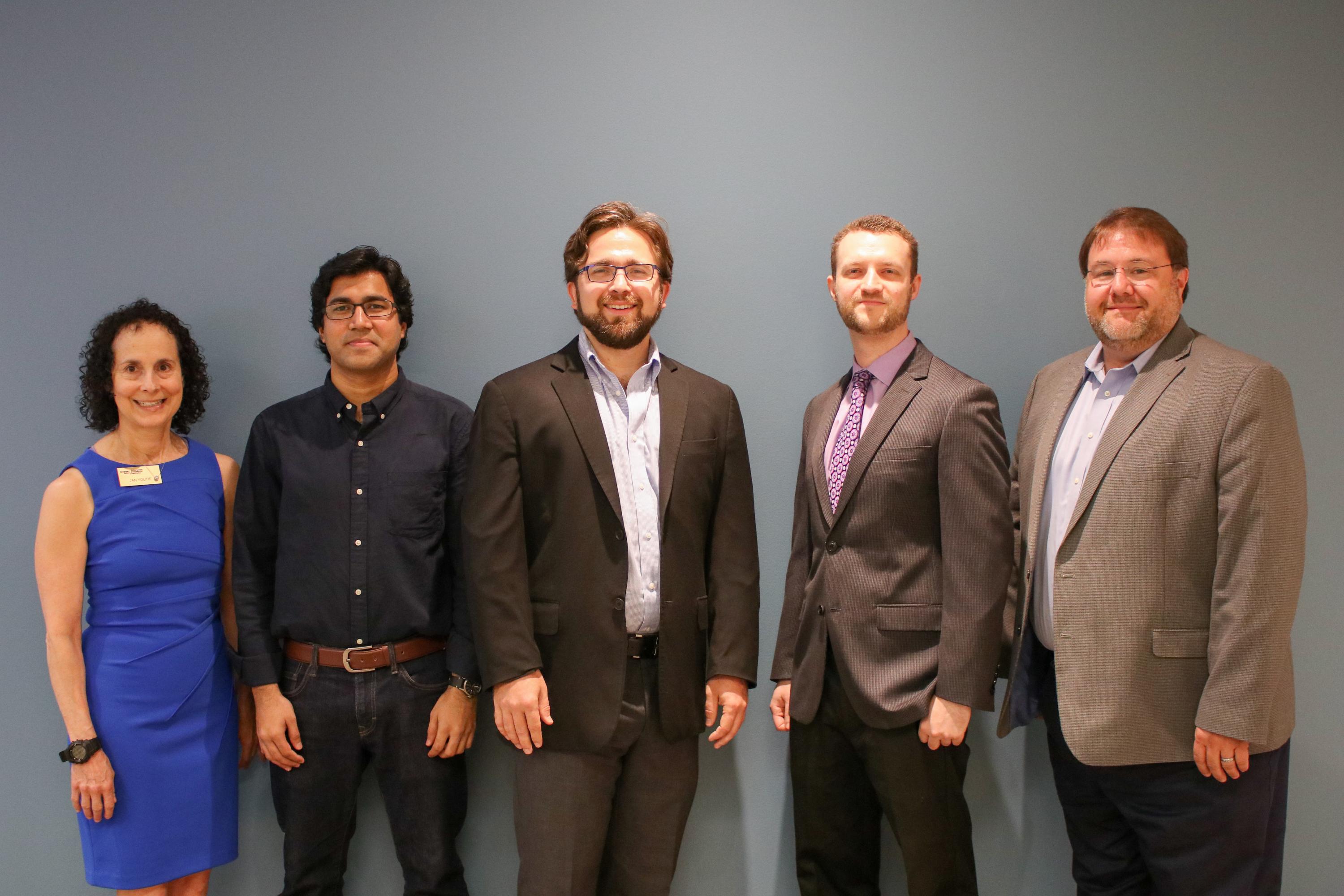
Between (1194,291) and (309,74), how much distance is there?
9.25 ft

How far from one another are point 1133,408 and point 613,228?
1367mm

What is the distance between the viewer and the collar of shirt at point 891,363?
88.0 inches

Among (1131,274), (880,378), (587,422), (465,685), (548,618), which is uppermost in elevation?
(1131,274)

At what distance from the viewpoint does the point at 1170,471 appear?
2.01 m

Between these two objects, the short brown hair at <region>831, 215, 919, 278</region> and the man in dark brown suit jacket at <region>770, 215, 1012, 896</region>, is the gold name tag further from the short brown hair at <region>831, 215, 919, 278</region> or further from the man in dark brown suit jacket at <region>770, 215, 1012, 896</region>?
the short brown hair at <region>831, 215, 919, 278</region>

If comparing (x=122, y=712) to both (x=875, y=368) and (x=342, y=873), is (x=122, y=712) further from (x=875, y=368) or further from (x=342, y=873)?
(x=875, y=368)

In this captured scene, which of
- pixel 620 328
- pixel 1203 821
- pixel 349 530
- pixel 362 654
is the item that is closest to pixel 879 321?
pixel 620 328

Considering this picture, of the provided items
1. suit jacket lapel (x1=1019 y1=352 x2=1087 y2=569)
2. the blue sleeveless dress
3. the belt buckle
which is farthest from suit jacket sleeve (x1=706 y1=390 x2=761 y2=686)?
the blue sleeveless dress

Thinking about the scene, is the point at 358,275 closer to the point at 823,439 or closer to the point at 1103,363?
the point at 823,439

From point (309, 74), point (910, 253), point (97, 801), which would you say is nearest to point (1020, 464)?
point (910, 253)

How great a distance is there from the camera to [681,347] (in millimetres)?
2668

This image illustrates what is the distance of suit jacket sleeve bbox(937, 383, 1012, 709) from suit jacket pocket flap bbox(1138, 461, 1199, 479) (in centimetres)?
32

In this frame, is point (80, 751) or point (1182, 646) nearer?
point (1182, 646)

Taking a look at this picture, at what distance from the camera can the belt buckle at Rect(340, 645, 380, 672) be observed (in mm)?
2297
